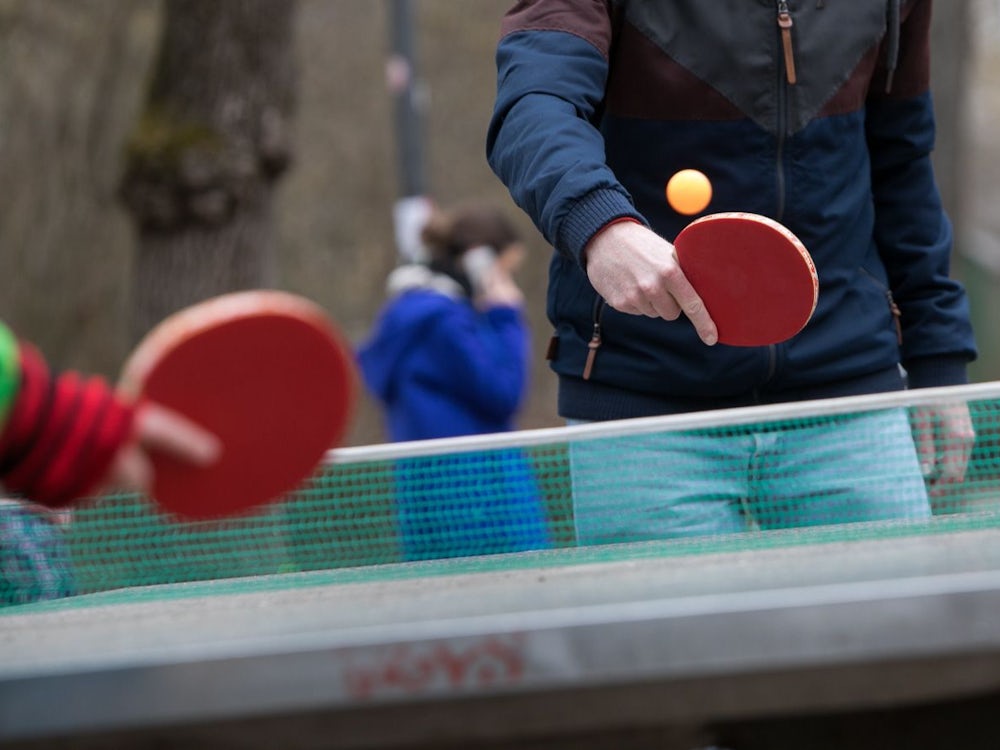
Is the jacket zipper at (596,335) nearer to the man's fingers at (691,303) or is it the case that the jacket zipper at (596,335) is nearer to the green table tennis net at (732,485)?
the green table tennis net at (732,485)

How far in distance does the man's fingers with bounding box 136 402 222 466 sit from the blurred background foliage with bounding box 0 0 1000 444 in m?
5.91

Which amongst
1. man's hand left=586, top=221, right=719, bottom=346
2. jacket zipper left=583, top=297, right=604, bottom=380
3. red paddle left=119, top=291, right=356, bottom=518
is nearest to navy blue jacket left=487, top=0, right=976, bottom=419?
jacket zipper left=583, top=297, right=604, bottom=380

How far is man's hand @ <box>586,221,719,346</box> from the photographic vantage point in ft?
8.03

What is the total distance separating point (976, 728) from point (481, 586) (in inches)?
27.9

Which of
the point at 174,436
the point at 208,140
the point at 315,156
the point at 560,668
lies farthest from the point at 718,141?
the point at 315,156

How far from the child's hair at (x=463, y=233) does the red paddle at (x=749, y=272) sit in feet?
13.9

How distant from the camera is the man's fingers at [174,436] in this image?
1.76 metres

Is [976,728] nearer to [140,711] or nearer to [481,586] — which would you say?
[481,586]

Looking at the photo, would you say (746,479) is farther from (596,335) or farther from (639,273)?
(639,273)

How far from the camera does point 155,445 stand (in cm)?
179

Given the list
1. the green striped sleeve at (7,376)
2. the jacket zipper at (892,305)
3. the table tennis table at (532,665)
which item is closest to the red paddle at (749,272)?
the jacket zipper at (892,305)

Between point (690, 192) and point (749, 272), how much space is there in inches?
13.7

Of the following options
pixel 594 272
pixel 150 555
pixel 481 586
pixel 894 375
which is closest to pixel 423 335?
pixel 150 555

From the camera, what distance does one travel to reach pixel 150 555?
3.83 meters
